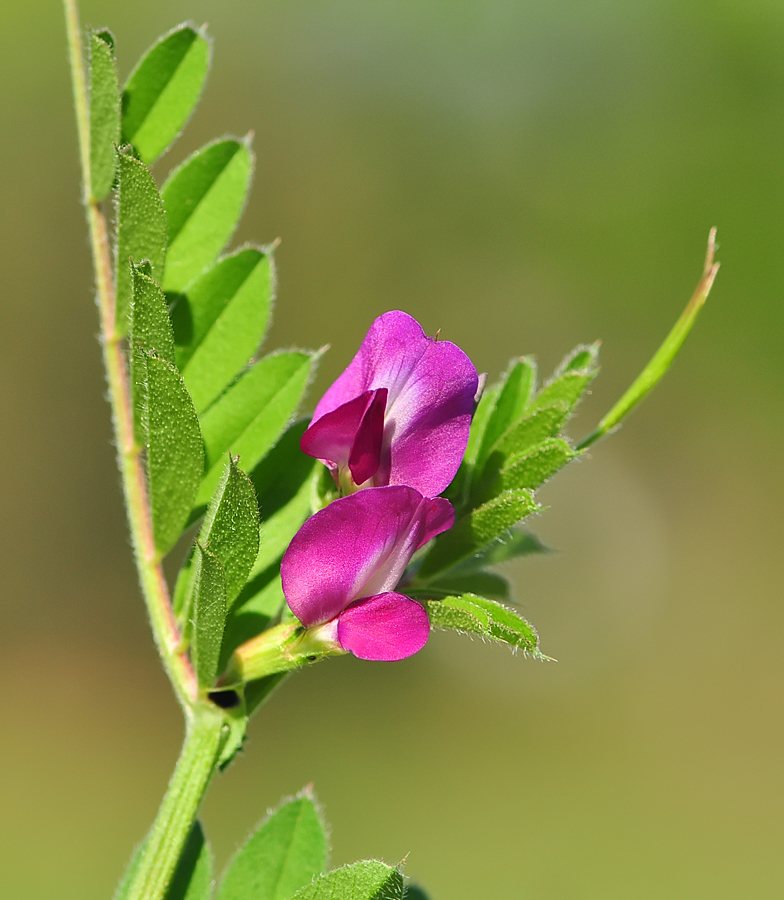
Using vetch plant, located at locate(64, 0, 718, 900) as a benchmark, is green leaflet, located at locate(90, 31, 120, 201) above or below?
above

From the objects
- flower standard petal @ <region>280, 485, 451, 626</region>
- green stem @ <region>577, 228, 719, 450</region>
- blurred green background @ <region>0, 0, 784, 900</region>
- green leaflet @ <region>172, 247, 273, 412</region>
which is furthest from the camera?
blurred green background @ <region>0, 0, 784, 900</region>

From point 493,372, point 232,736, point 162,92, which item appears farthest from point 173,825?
point 493,372

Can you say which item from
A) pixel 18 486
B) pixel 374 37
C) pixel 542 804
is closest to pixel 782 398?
pixel 542 804

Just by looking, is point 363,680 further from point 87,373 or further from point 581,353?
point 581,353

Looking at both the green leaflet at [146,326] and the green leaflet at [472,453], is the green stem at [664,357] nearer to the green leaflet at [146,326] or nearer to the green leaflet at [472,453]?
the green leaflet at [472,453]

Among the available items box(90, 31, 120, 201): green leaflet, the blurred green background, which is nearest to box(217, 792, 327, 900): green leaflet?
box(90, 31, 120, 201): green leaflet

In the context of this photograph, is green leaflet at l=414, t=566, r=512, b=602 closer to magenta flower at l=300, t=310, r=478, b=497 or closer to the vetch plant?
the vetch plant

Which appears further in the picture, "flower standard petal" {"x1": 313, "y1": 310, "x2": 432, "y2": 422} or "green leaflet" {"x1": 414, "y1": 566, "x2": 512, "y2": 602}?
"green leaflet" {"x1": 414, "y1": 566, "x2": 512, "y2": 602}
